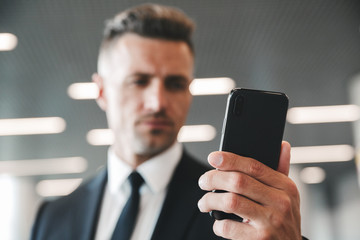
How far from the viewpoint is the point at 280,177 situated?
73 cm

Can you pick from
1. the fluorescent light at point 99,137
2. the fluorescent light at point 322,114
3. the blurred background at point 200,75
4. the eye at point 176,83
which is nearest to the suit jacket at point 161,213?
the eye at point 176,83

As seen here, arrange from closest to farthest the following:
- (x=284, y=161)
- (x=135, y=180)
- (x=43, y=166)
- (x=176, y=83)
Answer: (x=284, y=161), (x=135, y=180), (x=176, y=83), (x=43, y=166)

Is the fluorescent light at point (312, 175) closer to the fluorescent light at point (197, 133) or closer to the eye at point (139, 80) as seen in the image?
the fluorescent light at point (197, 133)

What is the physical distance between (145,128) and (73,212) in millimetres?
356

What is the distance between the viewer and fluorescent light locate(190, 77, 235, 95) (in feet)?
19.6

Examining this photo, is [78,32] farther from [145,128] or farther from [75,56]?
[145,128]

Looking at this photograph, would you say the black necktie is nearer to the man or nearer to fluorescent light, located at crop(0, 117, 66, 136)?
the man

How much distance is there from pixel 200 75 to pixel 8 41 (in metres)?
2.75

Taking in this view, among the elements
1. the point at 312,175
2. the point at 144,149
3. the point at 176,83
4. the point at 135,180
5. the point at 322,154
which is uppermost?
the point at 312,175

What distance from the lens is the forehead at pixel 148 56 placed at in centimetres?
128

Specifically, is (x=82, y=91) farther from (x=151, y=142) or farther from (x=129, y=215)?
(x=129, y=215)

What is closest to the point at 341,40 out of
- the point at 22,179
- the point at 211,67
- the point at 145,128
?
the point at 211,67

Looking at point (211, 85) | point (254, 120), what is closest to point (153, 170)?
point (254, 120)

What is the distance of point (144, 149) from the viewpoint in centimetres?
121
